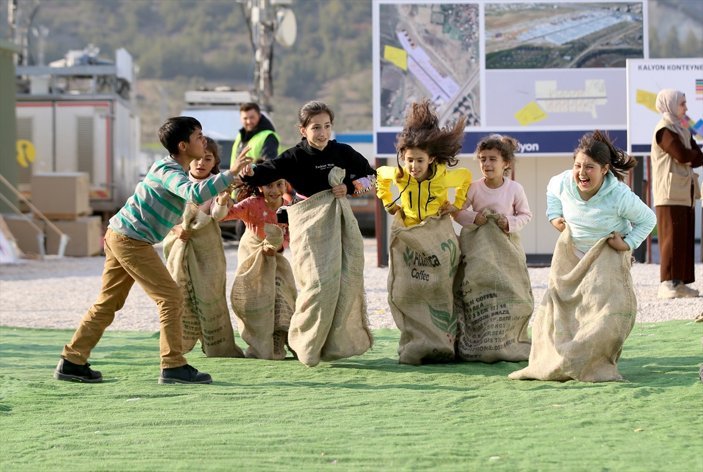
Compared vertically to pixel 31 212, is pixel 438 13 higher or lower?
higher

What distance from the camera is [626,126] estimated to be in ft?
52.0

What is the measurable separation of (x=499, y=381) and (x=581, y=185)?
111 cm

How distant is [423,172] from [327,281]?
84cm

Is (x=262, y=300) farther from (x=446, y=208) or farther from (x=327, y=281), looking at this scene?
(x=446, y=208)

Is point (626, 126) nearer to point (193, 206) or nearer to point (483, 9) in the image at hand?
point (483, 9)

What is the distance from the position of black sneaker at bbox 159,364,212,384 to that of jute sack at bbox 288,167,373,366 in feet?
2.34

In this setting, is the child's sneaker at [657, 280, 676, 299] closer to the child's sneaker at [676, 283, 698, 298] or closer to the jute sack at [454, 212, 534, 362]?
the child's sneaker at [676, 283, 698, 298]

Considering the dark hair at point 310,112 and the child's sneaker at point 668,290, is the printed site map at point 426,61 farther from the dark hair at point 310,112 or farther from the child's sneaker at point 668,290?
the dark hair at point 310,112

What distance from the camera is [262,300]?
28.2 ft

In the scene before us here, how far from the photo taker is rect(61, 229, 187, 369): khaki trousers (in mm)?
7465

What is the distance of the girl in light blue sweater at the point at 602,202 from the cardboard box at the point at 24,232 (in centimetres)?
1334

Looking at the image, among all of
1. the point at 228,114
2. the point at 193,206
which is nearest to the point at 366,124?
the point at 228,114

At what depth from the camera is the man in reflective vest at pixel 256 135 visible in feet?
36.4

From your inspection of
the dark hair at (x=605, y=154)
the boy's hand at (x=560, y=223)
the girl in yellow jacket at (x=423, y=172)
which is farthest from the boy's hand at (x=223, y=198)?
the dark hair at (x=605, y=154)
